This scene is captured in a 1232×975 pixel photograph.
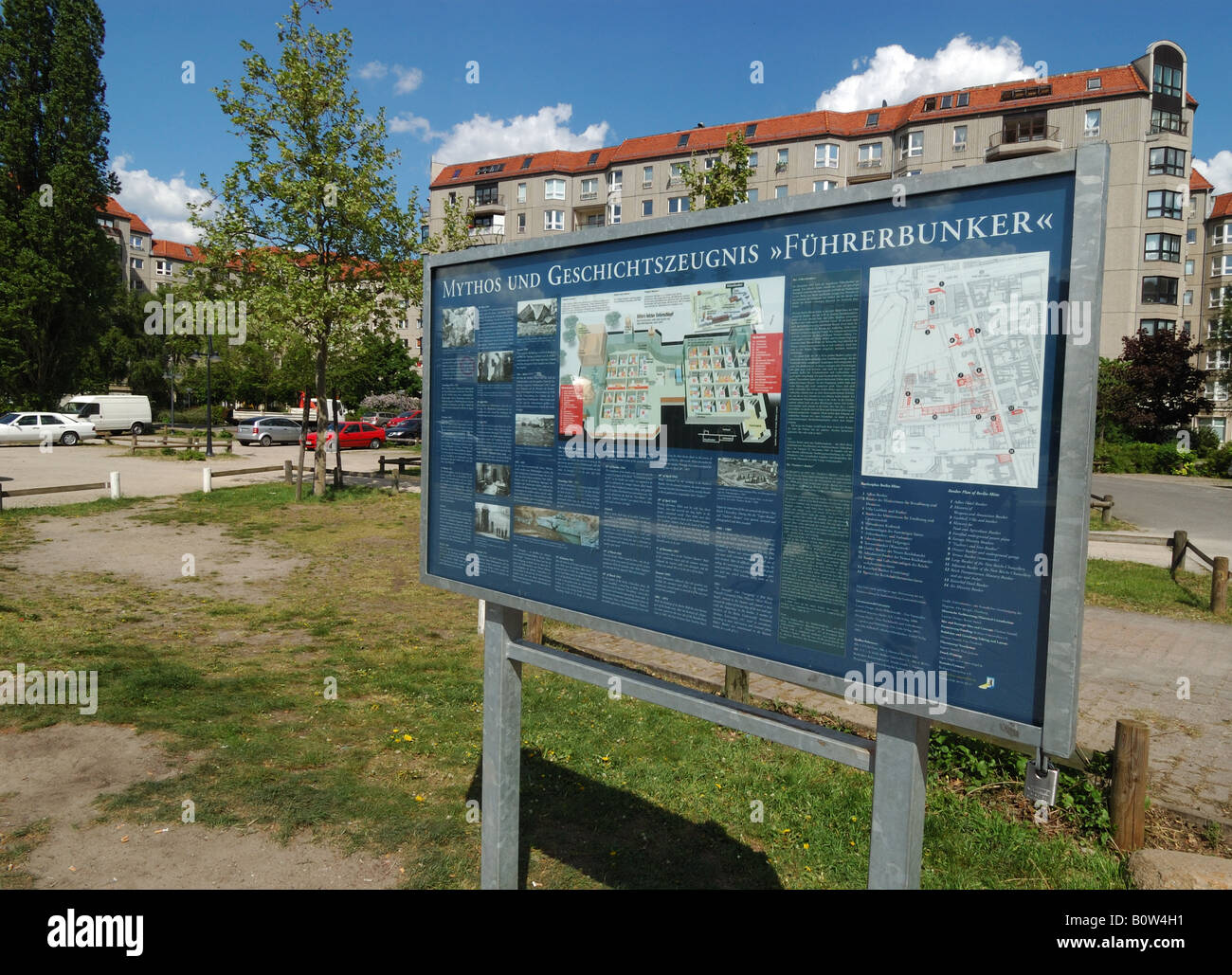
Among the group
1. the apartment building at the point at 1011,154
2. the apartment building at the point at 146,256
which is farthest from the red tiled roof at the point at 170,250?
the apartment building at the point at 1011,154

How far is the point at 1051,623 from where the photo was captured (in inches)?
88.8

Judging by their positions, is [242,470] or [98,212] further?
[98,212]

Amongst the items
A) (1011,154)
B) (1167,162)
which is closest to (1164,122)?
(1167,162)

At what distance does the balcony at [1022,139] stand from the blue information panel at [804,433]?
5951cm

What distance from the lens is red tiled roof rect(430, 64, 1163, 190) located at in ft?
182

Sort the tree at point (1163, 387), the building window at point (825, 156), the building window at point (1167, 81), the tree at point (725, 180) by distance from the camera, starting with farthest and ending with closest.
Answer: the building window at point (825, 156) < the building window at point (1167, 81) < the tree at point (1163, 387) < the tree at point (725, 180)

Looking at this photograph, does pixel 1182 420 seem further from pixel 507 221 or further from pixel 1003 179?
pixel 507 221

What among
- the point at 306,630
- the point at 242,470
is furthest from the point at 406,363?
the point at 306,630

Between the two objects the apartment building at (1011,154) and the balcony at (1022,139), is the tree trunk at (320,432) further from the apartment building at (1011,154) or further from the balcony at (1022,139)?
the balcony at (1022,139)

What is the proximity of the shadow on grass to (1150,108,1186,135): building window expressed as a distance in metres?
65.2

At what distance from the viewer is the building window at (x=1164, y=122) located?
5378cm

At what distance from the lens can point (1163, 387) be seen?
4534cm

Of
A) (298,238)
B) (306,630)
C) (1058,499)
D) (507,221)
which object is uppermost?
(507,221)
